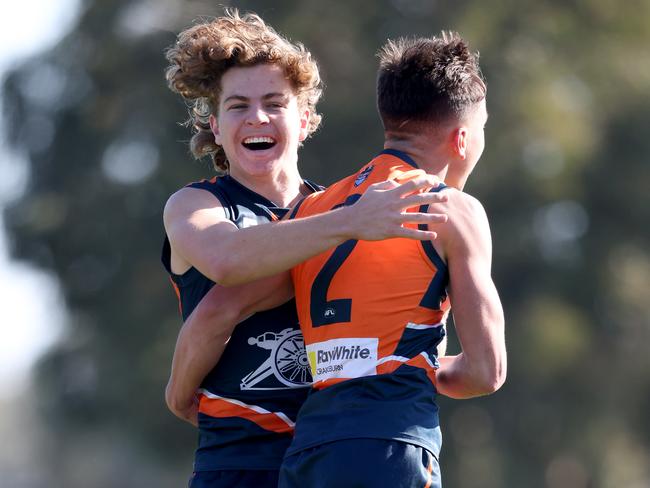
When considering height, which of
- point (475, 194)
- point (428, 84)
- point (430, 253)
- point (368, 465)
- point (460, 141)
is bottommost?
point (368, 465)

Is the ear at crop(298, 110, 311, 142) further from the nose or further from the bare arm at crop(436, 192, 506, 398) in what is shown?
the bare arm at crop(436, 192, 506, 398)

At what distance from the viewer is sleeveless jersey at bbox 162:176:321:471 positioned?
4.53 meters

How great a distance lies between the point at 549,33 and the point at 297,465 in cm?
1878

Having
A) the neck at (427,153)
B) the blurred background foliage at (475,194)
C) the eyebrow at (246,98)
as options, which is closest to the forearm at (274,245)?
the neck at (427,153)

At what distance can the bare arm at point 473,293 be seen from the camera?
3975 mm

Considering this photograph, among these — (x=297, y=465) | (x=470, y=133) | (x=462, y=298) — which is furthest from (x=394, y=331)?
(x=470, y=133)

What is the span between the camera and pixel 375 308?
3971 millimetres

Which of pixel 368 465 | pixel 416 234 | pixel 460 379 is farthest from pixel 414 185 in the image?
pixel 368 465

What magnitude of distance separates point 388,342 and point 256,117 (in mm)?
1255

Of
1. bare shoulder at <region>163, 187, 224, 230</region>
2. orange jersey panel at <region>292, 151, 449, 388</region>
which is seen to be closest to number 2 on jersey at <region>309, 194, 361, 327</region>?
orange jersey panel at <region>292, 151, 449, 388</region>

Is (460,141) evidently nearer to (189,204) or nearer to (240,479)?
(189,204)

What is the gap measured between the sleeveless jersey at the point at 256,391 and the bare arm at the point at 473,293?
716 millimetres

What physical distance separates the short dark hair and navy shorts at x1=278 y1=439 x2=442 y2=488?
1154 millimetres

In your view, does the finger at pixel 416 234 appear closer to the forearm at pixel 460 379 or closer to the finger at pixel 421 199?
the finger at pixel 421 199
